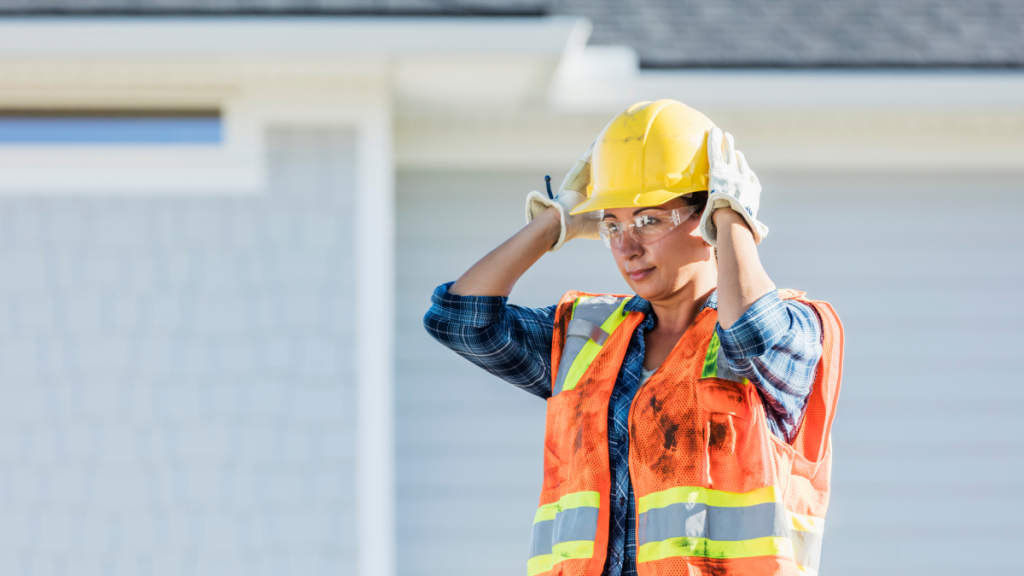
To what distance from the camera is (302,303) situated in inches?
197

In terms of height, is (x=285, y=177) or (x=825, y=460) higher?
(x=285, y=177)

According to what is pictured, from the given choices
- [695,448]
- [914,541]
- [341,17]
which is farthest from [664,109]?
[914,541]

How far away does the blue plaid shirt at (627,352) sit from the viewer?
6.17 ft

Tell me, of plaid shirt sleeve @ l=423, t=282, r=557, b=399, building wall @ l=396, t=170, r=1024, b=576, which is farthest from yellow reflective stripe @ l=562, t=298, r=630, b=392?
building wall @ l=396, t=170, r=1024, b=576

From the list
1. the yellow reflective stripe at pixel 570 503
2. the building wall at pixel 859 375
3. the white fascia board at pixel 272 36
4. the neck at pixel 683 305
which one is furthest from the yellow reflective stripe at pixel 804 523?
the building wall at pixel 859 375

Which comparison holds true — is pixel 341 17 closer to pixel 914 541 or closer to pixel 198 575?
pixel 198 575

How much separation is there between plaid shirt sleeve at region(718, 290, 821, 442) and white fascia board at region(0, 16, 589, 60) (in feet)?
9.62

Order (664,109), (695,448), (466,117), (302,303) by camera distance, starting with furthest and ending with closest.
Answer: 1. (466,117)
2. (302,303)
3. (664,109)
4. (695,448)

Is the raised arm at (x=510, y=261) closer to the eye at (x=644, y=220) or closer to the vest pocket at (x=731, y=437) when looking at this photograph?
the eye at (x=644, y=220)

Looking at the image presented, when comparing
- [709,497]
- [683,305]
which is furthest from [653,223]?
[709,497]

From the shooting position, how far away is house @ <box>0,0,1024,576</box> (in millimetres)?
4875

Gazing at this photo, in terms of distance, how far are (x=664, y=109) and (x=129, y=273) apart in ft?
12.1

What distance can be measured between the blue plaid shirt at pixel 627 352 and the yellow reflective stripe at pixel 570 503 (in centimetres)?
5

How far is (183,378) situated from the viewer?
497 cm
